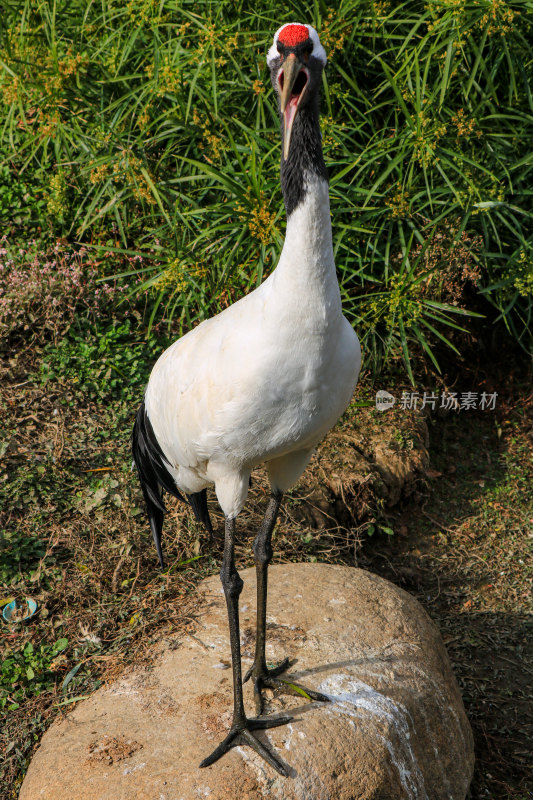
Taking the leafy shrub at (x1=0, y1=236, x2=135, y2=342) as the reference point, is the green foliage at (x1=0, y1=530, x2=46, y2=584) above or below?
below

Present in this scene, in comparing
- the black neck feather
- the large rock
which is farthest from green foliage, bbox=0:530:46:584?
the black neck feather

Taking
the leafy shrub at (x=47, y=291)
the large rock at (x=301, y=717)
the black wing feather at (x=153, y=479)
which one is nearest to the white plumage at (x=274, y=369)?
the black wing feather at (x=153, y=479)

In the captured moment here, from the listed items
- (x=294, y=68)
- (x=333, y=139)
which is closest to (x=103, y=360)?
(x=333, y=139)

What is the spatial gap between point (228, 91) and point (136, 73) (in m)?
0.66

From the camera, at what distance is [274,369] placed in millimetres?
2254

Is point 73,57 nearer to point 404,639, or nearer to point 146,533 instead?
point 146,533

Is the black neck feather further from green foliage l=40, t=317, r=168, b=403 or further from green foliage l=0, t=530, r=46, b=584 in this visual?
green foliage l=40, t=317, r=168, b=403

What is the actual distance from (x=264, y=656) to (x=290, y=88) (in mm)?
1820

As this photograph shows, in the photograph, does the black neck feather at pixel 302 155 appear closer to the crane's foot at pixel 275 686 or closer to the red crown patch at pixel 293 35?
the red crown patch at pixel 293 35

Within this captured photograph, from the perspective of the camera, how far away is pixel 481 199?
4188mm

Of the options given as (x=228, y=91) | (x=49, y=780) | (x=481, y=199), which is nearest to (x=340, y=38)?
(x=228, y=91)

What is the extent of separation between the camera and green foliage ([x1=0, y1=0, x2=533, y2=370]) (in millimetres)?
4070

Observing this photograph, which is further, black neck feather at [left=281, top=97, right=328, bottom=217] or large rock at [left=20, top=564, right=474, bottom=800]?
large rock at [left=20, top=564, right=474, bottom=800]

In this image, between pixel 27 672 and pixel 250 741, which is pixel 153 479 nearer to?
pixel 27 672
